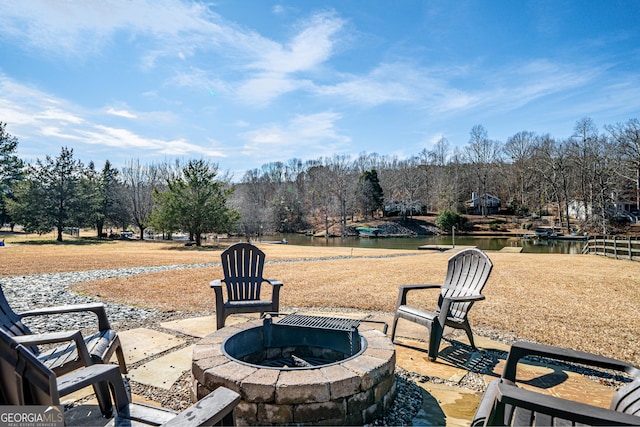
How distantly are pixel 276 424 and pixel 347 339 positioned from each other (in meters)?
1.06

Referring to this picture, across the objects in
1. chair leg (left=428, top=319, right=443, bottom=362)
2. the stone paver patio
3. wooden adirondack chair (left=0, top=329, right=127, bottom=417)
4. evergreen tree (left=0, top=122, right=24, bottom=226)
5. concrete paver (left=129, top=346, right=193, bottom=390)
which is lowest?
the stone paver patio

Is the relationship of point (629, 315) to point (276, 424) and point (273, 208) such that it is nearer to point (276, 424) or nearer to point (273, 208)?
point (276, 424)

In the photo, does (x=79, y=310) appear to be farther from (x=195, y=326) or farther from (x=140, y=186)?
(x=140, y=186)

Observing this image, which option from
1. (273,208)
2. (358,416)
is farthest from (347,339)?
(273,208)

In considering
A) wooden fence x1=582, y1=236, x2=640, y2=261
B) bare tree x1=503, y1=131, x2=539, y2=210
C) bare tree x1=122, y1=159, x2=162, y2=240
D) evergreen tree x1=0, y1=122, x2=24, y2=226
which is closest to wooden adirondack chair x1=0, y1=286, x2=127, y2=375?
wooden fence x1=582, y1=236, x2=640, y2=261

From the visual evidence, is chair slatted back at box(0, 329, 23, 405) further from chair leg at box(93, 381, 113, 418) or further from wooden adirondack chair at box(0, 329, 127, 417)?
chair leg at box(93, 381, 113, 418)

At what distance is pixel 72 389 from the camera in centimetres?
142

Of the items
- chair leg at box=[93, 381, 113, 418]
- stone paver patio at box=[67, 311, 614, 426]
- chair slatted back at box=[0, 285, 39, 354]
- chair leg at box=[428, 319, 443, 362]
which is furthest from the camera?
chair leg at box=[428, 319, 443, 362]

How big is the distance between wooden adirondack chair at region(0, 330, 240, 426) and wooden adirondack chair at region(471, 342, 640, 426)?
3.77 ft

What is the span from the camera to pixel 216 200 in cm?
2212

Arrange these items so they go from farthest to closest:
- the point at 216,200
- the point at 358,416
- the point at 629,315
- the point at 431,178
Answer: the point at 431,178 < the point at 216,200 < the point at 629,315 < the point at 358,416

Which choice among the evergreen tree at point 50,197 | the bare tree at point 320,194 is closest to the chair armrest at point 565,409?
the evergreen tree at point 50,197
